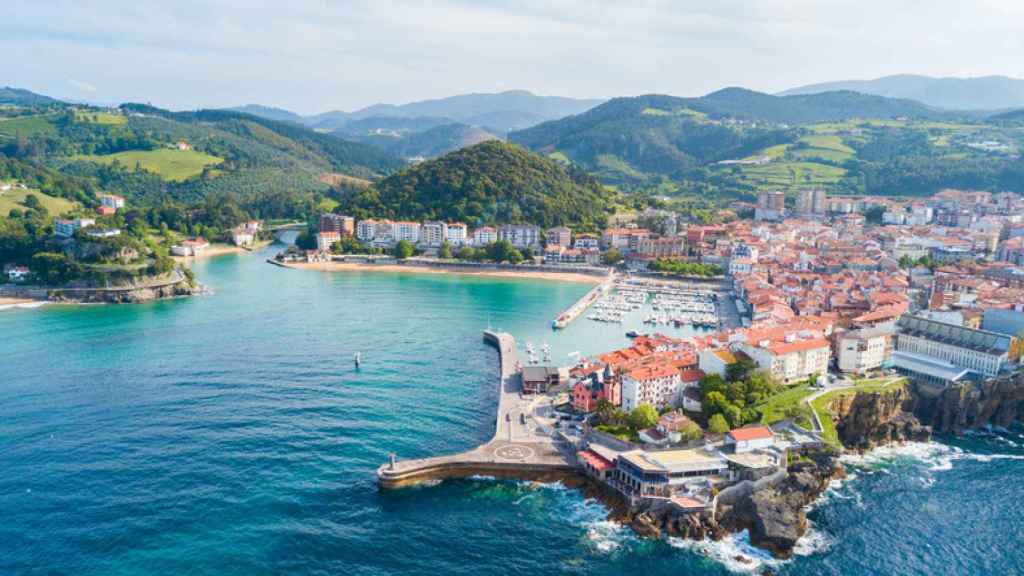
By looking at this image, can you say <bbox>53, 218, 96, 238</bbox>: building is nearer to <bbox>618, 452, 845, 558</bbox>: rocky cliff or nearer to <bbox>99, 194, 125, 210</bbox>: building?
<bbox>99, 194, 125, 210</bbox>: building

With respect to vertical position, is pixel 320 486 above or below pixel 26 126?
below

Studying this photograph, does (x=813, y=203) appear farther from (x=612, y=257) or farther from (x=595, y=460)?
(x=595, y=460)

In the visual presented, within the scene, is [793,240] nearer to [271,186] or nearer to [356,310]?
[356,310]

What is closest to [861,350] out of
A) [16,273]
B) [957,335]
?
[957,335]

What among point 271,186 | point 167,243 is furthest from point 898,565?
point 271,186

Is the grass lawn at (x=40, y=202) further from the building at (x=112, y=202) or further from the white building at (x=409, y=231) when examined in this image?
the white building at (x=409, y=231)

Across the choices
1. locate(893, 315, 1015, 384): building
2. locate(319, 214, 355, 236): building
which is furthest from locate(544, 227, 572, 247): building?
locate(893, 315, 1015, 384): building
